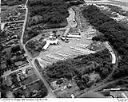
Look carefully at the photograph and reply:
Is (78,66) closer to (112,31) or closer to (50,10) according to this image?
(112,31)

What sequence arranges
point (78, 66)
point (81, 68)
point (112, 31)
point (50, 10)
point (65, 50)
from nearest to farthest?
point (81, 68) → point (78, 66) → point (65, 50) → point (112, 31) → point (50, 10)

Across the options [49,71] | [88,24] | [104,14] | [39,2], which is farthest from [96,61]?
[39,2]

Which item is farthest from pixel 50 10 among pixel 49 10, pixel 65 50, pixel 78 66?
pixel 78 66

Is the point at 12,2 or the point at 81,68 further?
the point at 12,2

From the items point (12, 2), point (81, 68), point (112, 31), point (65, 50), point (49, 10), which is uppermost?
point (12, 2)

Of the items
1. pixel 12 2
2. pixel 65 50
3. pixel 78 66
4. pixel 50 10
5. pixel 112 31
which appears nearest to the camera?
pixel 78 66

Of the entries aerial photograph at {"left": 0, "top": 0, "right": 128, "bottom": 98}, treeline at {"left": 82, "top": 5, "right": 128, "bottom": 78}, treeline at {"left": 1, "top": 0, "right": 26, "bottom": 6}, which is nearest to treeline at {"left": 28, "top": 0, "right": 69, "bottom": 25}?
aerial photograph at {"left": 0, "top": 0, "right": 128, "bottom": 98}

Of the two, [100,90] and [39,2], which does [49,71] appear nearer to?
[100,90]
